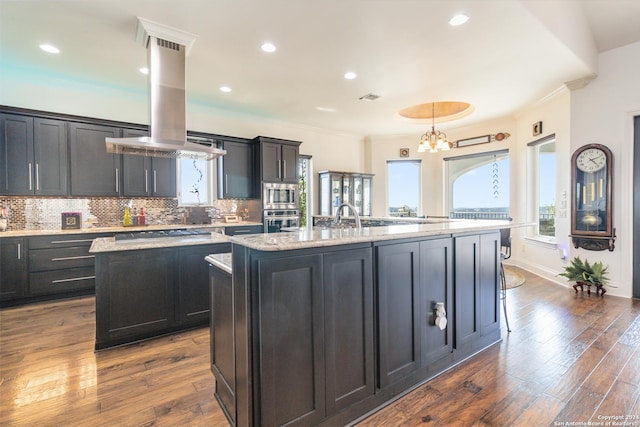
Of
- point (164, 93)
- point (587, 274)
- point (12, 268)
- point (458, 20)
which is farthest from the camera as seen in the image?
point (587, 274)

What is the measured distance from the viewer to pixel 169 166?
15.6 feet

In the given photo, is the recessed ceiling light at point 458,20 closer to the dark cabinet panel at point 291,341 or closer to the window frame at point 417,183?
the dark cabinet panel at point 291,341

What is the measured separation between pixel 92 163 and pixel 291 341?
14.1 feet

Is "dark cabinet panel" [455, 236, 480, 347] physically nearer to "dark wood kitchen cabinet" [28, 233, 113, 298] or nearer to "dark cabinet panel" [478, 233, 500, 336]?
"dark cabinet panel" [478, 233, 500, 336]

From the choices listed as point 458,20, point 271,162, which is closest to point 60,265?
point 271,162

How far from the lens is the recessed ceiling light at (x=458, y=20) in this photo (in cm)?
275

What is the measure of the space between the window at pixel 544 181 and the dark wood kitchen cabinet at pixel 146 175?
627 centimetres

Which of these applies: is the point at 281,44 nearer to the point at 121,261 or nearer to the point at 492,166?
the point at 121,261

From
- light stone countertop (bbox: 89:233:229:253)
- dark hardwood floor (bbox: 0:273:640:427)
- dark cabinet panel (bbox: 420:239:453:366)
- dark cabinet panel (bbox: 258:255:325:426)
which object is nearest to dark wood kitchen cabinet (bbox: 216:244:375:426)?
dark cabinet panel (bbox: 258:255:325:426)

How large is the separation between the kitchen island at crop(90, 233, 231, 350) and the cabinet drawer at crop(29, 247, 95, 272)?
153cm

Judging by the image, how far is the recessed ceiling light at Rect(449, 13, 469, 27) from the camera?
2.75 meters

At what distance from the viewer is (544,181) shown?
5359 mm

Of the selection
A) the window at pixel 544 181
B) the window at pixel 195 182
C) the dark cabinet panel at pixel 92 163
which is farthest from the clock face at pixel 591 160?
the dark cabinet panel at pixel 92 163

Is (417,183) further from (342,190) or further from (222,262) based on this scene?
(222,262)
